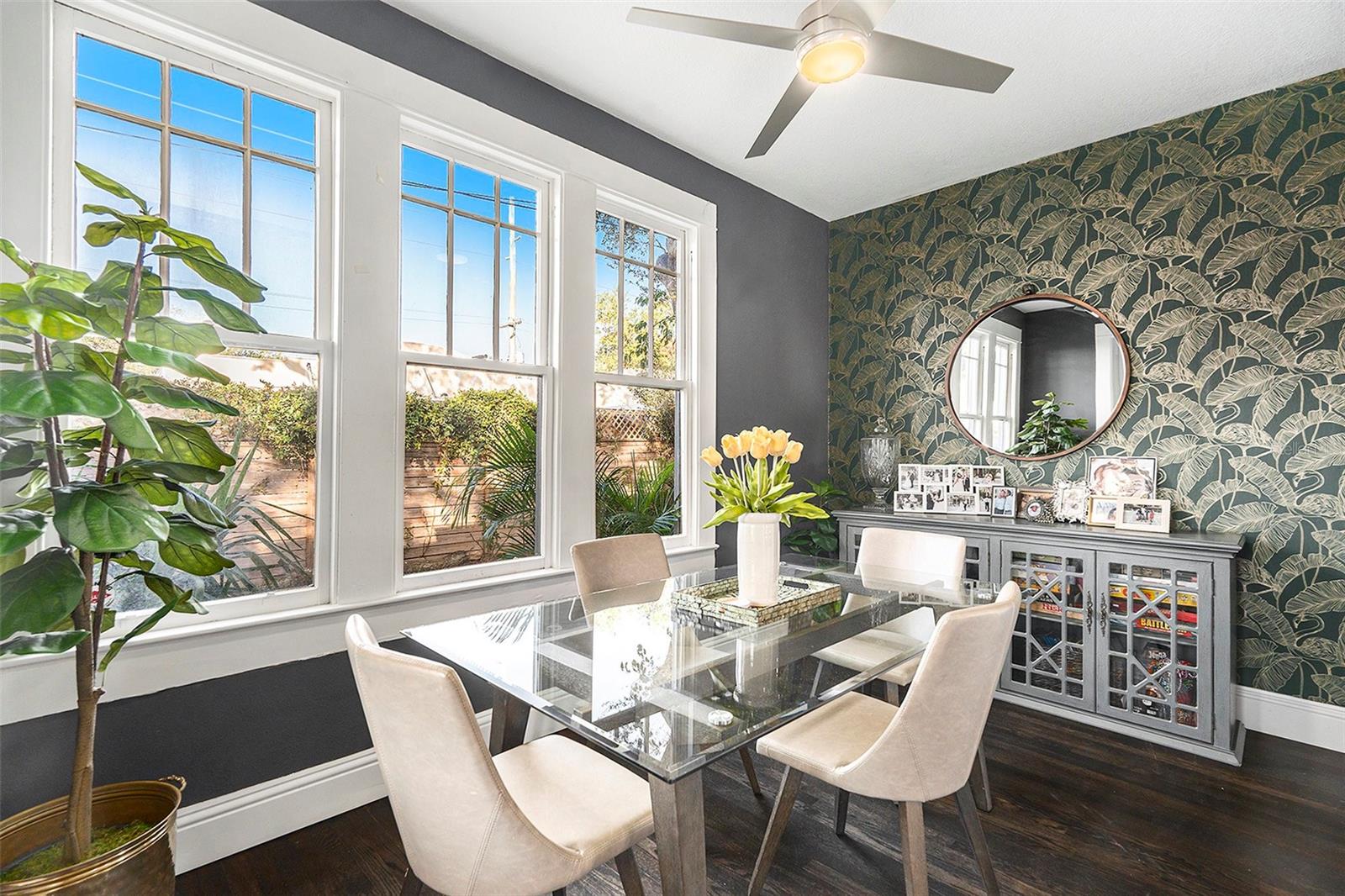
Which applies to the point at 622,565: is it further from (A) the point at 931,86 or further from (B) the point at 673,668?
(A) the point at 931,86

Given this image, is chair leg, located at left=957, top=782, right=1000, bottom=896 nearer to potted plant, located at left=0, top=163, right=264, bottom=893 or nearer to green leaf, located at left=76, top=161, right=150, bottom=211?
potted plant, located at left=0, top=163, right=264, bottom=893

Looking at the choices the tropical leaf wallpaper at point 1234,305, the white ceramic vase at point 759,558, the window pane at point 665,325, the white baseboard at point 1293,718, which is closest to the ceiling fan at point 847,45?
the white ceramic vase at point 759,558

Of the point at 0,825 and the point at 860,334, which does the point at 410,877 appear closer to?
the point at 0,825

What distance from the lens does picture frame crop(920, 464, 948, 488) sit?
12.3 feet

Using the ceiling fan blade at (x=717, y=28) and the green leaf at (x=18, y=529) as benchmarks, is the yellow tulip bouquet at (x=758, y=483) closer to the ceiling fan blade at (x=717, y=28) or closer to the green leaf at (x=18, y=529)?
the ceiling fan blade at (x=717, y=28)

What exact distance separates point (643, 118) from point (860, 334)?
2007 millimetres

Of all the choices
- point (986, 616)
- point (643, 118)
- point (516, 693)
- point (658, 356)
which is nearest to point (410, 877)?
point (516, 693)

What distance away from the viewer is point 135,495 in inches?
51.3

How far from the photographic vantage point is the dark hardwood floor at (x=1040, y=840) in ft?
6.11

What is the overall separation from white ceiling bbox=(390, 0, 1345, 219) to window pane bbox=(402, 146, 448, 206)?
476 mm

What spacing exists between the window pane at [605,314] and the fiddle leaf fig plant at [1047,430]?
7.52 feet

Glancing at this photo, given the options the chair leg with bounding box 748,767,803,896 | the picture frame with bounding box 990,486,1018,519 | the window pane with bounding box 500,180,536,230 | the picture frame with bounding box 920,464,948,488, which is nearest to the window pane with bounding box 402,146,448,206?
the window pane with bounding box 500,180,536,230

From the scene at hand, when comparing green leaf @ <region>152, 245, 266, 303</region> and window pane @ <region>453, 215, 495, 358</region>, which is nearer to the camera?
green leaf @ <region>152, 245, 266, 303</region>

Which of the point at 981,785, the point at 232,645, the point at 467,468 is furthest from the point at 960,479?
the point at 232,645
